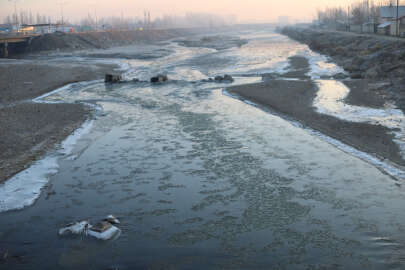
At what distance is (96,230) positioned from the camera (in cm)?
762

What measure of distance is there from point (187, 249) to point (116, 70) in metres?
34.8

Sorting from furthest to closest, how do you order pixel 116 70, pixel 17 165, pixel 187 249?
pixel 116 70 < pixel 17 165 < pixel 187 249

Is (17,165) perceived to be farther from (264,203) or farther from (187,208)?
(264,203)

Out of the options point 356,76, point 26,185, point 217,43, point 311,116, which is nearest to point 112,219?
point 26,185

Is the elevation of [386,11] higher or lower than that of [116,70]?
higher

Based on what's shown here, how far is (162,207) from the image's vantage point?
885 cm

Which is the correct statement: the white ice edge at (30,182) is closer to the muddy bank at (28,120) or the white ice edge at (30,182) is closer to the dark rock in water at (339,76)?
the muddy bank at (28,120)

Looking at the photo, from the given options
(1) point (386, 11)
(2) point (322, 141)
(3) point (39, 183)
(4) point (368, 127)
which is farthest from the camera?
(1) point (386, 11)

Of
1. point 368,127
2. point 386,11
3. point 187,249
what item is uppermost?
point 386,11

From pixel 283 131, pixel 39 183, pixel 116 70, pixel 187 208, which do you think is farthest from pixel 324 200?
pixel 116 70

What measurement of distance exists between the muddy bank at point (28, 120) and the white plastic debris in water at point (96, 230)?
3678mm

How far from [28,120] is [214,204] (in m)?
11.0

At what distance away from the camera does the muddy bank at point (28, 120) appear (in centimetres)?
1194

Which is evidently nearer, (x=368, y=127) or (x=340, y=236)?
(x=340, y=236)
